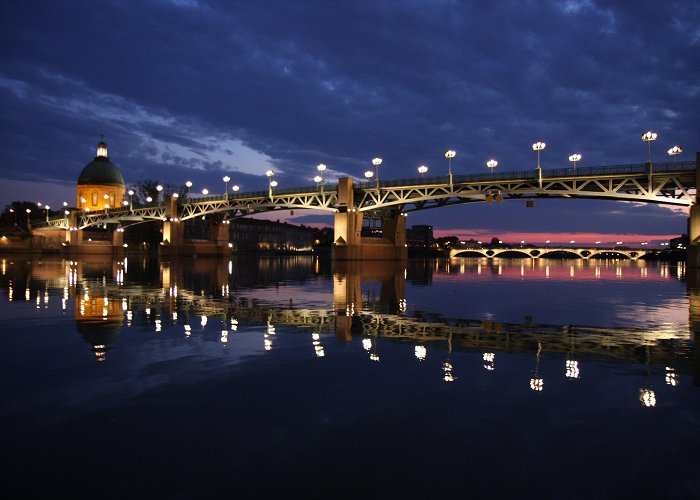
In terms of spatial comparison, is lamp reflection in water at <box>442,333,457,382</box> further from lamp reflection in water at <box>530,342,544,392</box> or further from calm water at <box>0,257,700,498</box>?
lamp reflection in water at <box>530,342,544,392</box>

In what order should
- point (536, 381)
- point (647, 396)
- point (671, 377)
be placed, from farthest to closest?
1. point (671, 377)
2. point (536, 381)
3. point (647, 396)

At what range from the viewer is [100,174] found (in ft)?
609

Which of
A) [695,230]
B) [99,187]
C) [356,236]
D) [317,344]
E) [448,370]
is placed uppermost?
[99,187]

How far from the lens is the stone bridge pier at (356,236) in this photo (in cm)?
8388

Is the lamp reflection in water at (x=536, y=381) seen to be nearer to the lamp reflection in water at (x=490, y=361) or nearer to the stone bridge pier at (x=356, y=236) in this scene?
the lamp reflection in water at (x=490, y=361)

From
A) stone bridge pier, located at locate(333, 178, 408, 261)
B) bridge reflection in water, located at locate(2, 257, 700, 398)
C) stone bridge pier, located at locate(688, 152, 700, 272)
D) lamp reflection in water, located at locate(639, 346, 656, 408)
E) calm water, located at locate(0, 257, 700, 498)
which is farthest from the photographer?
stone bridge pier, located at locate(333, 178, 408, 261)

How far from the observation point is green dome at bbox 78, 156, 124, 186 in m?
185

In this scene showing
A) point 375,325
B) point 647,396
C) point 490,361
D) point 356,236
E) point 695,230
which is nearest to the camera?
point 647,396

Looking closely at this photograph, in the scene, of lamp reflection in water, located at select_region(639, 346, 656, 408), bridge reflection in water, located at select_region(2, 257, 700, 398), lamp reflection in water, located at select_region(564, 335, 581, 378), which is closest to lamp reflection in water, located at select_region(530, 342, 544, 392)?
bridge reflection in water, located at select_region(2, 257, 700, 398)

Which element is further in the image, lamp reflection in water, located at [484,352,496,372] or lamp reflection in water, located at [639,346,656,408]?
lamp reflection in water, located at [484,352,496,372]

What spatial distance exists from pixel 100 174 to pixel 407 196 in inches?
5567

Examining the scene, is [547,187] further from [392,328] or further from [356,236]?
[392,328]

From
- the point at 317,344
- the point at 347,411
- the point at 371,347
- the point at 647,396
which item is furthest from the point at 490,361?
the point at 347,411

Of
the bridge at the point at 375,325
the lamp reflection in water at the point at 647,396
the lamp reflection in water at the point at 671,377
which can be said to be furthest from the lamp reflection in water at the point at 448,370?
the lamp reflection in water at the point at 671,377
